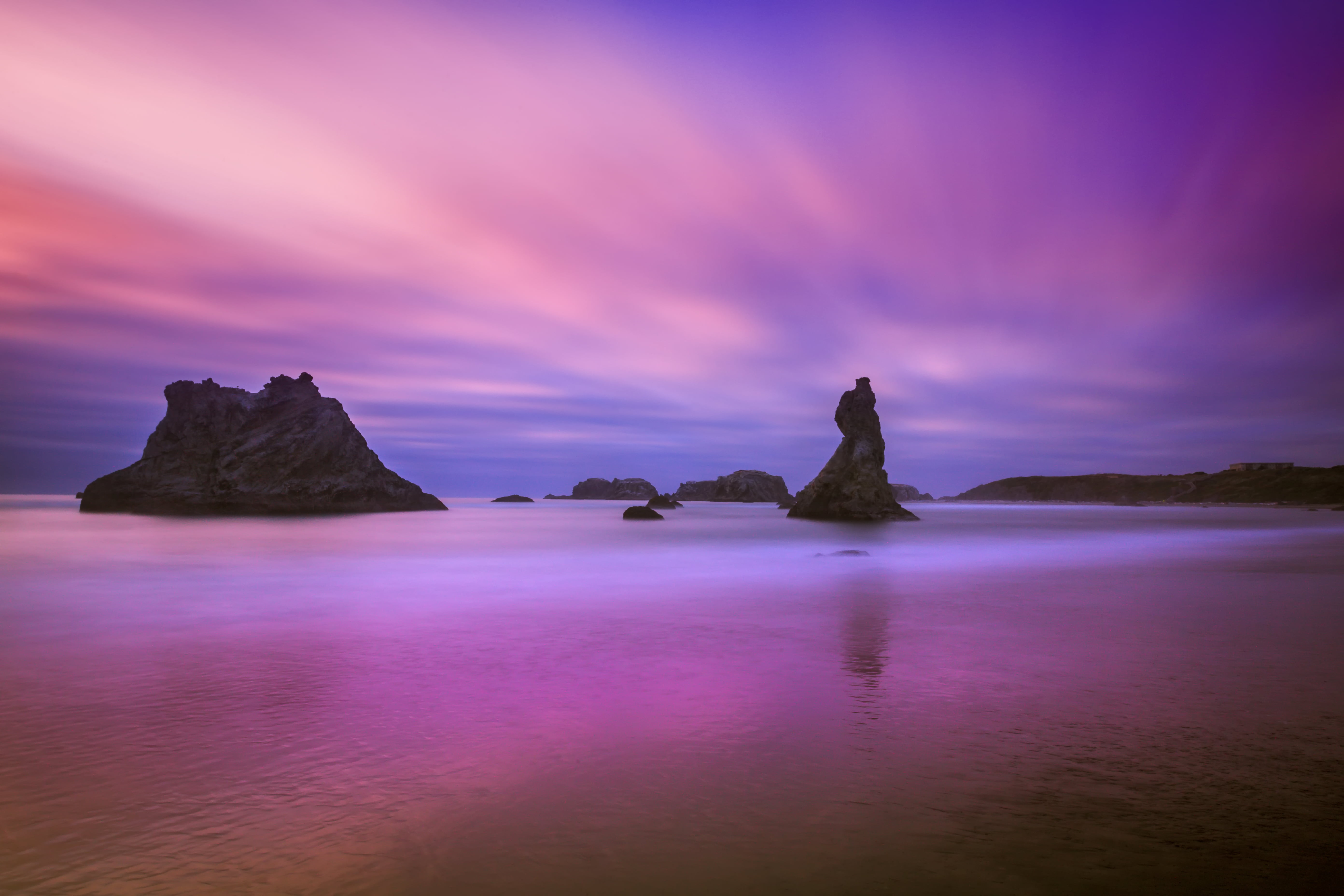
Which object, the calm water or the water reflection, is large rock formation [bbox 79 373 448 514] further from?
the water reflection

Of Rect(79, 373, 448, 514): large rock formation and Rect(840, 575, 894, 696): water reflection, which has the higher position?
Rect(79, 373, 448, 514): large rock formation

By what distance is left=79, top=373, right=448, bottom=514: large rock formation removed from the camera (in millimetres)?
105375

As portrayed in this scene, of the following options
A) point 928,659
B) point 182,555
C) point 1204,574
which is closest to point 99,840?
point 928,659

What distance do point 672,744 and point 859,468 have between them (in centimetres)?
8026

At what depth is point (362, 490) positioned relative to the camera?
4651 inches

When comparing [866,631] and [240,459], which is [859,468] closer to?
[866,631]

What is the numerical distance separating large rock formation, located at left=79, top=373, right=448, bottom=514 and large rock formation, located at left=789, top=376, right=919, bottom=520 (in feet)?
250

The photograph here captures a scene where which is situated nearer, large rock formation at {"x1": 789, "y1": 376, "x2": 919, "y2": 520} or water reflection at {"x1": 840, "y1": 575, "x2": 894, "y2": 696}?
water reflection at {"x1": 840, "y1": 575, "x2": 894, "y2": 696}

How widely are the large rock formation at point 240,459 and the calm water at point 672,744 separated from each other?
302ft

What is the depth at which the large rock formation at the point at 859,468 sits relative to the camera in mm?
85562

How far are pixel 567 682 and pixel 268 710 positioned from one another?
4.58 metres

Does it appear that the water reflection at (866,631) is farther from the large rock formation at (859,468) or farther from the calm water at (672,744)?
the large rock formation at (859,468)

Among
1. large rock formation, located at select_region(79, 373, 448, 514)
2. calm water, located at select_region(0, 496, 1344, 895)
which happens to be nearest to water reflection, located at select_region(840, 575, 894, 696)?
calm water, located at select_region(0, 496, 1344, 895)

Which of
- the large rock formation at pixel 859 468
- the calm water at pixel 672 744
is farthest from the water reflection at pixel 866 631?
the large rock formation at pixel 859 468
